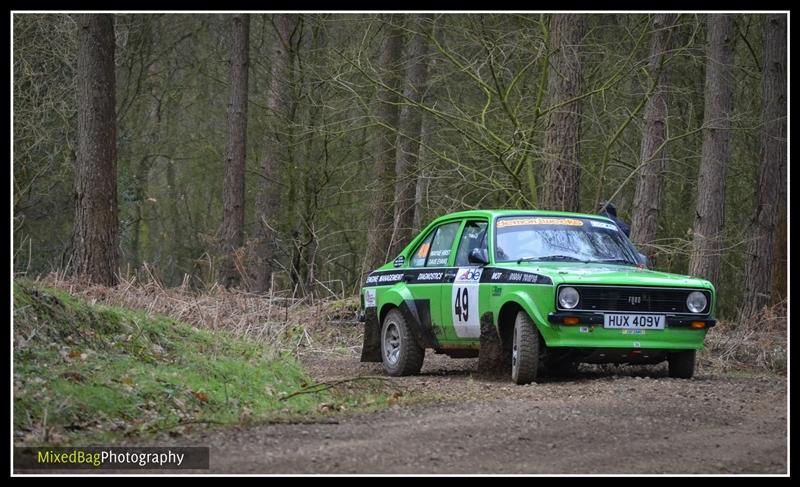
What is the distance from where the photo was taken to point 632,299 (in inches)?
441

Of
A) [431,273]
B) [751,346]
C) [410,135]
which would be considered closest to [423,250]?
[431,273]

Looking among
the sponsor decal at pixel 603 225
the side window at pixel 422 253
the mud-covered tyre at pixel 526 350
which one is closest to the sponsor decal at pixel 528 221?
the sponsor decal at pixel 603 225

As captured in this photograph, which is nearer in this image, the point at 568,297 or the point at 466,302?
the point at 568,297

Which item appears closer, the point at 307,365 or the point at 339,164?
the point at 307,365

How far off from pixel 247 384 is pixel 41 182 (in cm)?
2020

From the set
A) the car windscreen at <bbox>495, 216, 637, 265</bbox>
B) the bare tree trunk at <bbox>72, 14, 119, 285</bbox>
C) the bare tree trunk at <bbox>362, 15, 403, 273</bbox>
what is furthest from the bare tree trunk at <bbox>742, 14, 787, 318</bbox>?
the bare tree trunk at <bbox>72, 14, 119, 285</bbox>

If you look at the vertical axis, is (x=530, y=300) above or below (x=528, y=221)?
below

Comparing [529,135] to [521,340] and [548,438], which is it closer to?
[521,340]

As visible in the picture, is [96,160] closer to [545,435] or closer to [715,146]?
[715,146]

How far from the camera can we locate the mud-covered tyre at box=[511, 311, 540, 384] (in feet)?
36.7

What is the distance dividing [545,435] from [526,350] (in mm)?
2877

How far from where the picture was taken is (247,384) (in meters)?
10.3
